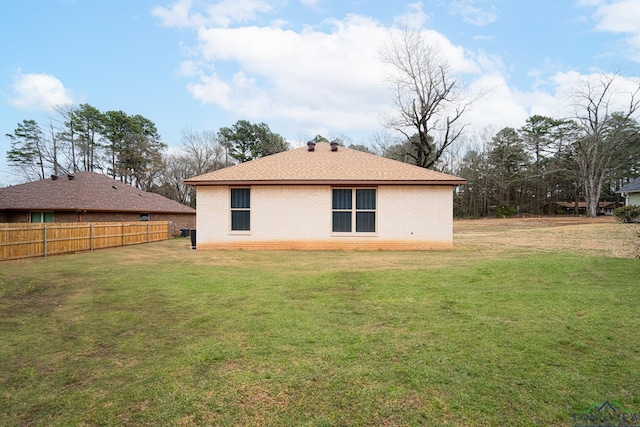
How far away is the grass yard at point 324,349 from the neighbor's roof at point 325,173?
608 cm

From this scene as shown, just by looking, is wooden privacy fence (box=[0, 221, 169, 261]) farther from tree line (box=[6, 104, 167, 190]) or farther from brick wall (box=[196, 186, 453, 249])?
tree line (box=[6, 104, 167, 190])

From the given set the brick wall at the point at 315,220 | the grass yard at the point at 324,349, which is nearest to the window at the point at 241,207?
the brick wall at the point at 315,220

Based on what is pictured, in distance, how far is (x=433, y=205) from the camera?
13570 mm

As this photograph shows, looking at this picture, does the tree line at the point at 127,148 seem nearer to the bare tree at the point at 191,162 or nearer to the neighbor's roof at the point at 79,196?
the bare tree at the point at 191,162

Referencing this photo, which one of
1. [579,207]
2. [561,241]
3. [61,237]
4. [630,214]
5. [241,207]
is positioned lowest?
[561,241]

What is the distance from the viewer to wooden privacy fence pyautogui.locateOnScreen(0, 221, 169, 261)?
12094 millimetres

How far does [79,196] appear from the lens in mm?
21281

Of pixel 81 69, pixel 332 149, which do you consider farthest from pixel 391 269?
pixel 81 69

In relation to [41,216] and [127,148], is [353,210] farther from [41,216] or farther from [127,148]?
[127,148]

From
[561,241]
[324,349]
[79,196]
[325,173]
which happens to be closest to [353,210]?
[325,173]

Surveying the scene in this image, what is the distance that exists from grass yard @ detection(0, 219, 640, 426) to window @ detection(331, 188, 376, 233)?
19.4 ft

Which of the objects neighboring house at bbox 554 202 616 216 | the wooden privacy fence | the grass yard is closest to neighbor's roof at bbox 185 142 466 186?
the wooden privacy fence

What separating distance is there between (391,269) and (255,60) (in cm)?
1565

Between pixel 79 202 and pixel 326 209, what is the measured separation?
619 inches
